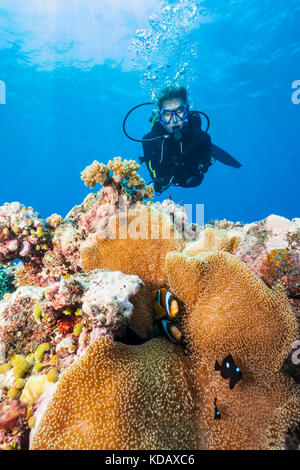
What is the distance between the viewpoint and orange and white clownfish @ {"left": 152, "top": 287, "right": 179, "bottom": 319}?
2.08 meters

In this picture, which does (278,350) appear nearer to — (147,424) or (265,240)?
(147,424)

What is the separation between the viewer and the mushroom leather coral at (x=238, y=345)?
5.67 feet

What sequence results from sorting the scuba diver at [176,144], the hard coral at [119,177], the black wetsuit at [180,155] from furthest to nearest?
the black wetsuit at [180,155]
the scuba diver at [176,144]
the hard coral at [119,177]

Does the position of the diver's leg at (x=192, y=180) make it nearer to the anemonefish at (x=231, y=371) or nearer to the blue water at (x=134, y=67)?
the blue water at (x=134, y=67)

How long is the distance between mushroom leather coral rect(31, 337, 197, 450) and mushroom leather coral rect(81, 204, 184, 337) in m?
1.11

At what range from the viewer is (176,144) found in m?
6.33

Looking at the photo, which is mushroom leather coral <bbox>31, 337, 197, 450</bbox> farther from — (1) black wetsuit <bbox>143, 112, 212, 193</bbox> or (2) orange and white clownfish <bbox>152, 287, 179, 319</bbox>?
(1) black wetsuit <bbox>143, 112, 212, 193</bbox>

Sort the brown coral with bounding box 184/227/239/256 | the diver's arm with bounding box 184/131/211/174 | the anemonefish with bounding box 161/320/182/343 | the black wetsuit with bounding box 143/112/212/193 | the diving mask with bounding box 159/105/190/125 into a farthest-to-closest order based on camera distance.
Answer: the diver's arm with bounding box 184/131/211/174, the black wetsuit with bounding box 143/112/212/193, the diving mask with bounding box 159/105/190/125, the brown coral with bounding box 184/227/239/256, the anemonefish with bounding box 161/320/182/343

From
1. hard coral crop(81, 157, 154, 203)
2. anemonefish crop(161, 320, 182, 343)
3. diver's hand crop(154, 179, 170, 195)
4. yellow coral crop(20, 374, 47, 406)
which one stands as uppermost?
diver's hand crop(154, 179, 170, 195)

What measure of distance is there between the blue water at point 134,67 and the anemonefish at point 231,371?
11.1ft

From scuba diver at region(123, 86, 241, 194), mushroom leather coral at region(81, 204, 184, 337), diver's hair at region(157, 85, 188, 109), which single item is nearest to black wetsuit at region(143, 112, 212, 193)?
scuba diver at region(123, 86, 241, 194)

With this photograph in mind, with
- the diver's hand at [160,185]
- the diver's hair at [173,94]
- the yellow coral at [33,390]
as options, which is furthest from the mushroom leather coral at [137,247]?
the diver's hair at [173,94]

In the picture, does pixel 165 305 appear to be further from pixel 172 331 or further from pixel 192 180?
pixel 192 180
